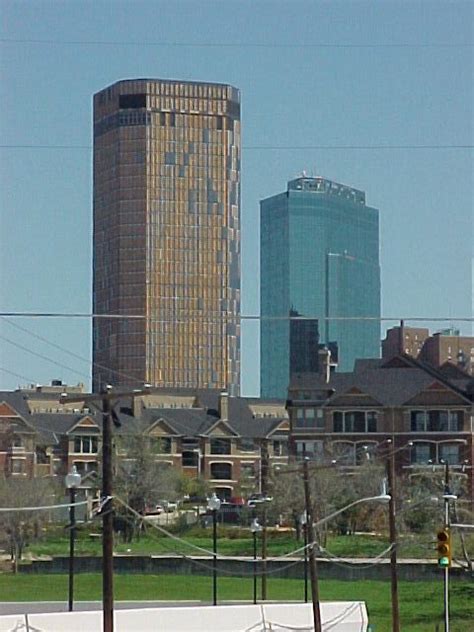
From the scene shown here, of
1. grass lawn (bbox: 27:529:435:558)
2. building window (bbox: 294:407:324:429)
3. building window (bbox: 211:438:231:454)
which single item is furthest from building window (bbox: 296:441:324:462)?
grass lawn (bbox: 27:529:435:558)

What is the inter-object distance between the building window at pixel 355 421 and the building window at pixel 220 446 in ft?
13.4

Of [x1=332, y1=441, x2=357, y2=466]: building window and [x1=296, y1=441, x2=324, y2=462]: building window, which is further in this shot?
[x1=296, y1=441, x2=324, y2=462]: building window

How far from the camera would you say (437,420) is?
55.2 meters

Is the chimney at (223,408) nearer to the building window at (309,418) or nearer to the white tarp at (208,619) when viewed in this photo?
Answer: the building window at (309,418)

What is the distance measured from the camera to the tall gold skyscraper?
464ft

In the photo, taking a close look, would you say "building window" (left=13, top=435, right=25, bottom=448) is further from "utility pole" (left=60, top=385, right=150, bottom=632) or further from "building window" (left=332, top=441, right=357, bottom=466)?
"utility pole" (left=60, top=385, right=150, bottom=632)

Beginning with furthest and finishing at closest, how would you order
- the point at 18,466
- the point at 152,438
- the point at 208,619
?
the point at 152,438, the point at 18,466, the point at 208,619

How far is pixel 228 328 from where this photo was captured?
13800cm

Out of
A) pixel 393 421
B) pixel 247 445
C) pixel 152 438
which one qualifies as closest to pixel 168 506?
pixel 152 438

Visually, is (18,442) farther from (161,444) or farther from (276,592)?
(276,592)

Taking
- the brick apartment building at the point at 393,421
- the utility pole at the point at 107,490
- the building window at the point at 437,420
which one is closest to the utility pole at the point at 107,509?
the utility pole at the point at 107,490

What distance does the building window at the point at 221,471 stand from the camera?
183 ft

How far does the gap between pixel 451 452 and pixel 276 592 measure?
48.6ft

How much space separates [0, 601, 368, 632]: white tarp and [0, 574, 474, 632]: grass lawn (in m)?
3.87
